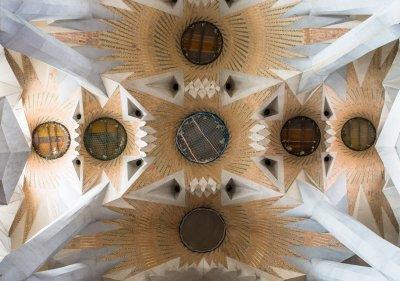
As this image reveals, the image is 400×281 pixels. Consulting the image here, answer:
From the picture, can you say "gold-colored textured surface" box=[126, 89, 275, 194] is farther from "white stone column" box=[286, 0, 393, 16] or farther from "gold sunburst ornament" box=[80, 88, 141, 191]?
"white stone column" box=[286, 0, 393, 16]

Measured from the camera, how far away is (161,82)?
472 inches

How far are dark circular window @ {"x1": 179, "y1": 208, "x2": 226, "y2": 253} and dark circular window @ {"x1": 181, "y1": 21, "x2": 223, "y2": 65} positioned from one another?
10.6 ft

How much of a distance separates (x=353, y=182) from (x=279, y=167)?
1611 mm

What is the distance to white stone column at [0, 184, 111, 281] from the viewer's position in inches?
319

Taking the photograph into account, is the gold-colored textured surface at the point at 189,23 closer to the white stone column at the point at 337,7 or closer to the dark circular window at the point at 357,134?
the white stone column at the point at 337,7

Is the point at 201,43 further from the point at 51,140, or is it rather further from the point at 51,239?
the point at 51,239

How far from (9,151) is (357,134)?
7.08 metres

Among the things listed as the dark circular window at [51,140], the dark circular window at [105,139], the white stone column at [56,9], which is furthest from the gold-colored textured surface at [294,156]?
the dark circular window at [51,140]

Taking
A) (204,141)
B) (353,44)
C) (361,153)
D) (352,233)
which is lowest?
(352,233)

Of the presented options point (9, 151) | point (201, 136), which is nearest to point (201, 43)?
point (201, 136)

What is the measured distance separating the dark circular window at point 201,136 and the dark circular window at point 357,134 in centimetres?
250

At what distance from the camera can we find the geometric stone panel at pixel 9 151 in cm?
877

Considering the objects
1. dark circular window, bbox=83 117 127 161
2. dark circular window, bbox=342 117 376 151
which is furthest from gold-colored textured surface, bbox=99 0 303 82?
dark circular window, bbox=342 117 376 151

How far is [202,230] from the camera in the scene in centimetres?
1243
